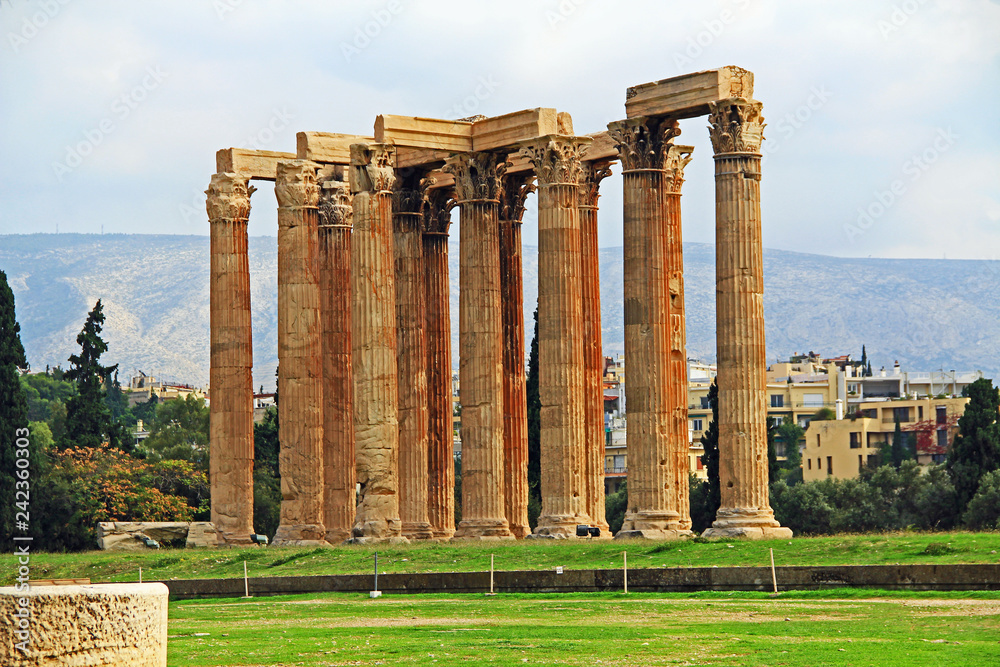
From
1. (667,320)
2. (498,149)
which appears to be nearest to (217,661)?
(667,320)

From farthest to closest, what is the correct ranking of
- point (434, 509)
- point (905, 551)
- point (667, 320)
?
point (434, 509), point (667, 320), point (905, 551)

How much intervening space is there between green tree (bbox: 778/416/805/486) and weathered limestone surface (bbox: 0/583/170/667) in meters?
152

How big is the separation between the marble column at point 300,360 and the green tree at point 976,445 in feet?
116

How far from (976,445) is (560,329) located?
117 feet

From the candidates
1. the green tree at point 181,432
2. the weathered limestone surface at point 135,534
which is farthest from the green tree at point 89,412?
the weathered limestone surface at point 135,534

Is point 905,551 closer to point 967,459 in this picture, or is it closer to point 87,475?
point 967,459

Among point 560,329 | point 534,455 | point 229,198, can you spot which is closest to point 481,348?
point 560,329

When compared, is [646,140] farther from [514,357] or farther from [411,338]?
[411,338]

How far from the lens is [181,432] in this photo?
153625mm

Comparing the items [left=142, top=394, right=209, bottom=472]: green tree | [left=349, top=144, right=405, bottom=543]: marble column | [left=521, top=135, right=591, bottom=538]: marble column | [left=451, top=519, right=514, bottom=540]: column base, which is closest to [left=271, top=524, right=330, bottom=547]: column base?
[left=349, top=144, right=405, bottom=543]: marble column

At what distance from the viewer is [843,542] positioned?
4569cm

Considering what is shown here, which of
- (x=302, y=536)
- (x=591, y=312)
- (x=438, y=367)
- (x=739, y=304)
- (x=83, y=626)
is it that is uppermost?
(x=591, y=312)

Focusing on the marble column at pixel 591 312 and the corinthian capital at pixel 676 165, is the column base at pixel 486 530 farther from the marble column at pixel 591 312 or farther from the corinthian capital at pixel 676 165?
the corinthian capital at pixel 676 165

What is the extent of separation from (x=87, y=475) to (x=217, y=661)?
6296cm
